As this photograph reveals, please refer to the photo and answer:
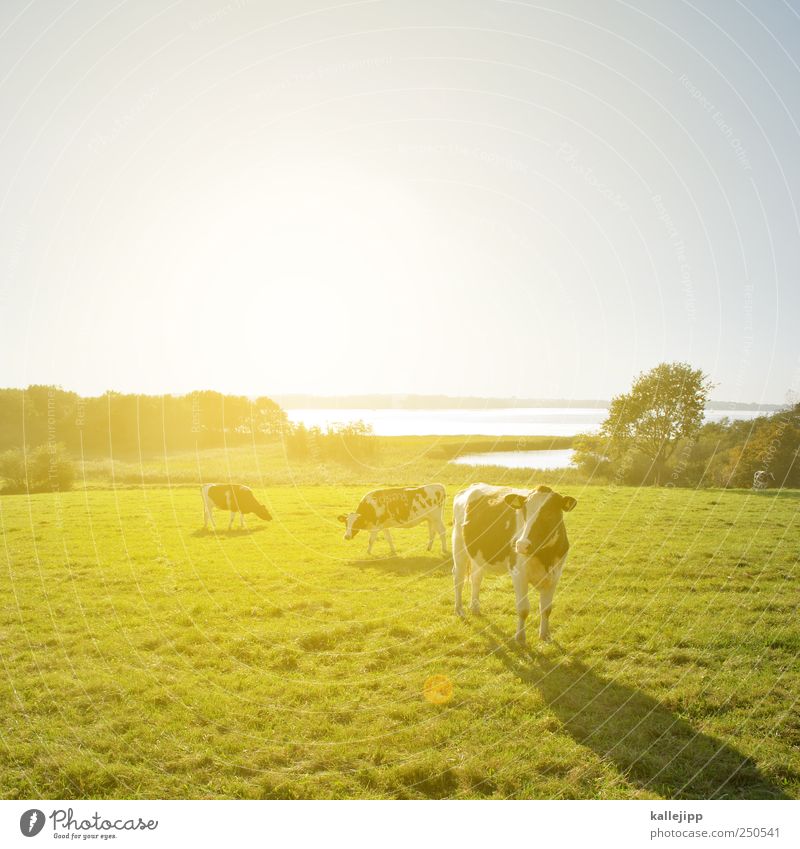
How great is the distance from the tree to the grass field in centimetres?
2332

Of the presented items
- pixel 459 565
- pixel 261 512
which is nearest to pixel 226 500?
pixel 261 512

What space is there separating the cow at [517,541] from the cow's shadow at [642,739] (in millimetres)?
1153

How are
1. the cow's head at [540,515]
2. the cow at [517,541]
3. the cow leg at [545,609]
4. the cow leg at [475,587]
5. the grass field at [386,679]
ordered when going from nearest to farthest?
the grass field at [386,679] → the cow's head at [540,515] → the cow at [517,541] → the cow leg at [545,609] → the cow leg at [475,587]

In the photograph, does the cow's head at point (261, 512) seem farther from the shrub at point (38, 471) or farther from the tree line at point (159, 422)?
the tree line at point (159, 422)

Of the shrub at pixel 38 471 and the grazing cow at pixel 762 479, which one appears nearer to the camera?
the grazing cow at pixel 762 479

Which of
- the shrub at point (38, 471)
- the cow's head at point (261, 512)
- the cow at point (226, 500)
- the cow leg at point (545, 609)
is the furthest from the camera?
the shrub at point (38, 471)

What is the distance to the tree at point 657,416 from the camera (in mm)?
35812

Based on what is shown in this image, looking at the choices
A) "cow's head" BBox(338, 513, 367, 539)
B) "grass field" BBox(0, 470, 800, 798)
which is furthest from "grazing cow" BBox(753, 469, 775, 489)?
"cow's head" BBox(338, 513, 367, 539)

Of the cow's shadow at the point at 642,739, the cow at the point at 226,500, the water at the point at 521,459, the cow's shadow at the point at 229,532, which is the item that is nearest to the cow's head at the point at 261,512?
the cow at the point at 226,500

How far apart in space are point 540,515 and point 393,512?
822cm

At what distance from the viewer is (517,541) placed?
7.28 meters

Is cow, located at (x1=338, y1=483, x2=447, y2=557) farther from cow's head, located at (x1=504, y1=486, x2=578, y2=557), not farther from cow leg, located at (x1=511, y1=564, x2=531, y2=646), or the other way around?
cow's head, located at (x1=504, y1=486, x2=578, y2=557)

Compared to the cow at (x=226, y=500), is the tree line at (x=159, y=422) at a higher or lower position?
higher

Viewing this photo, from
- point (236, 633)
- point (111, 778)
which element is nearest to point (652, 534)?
point (236, 633)
